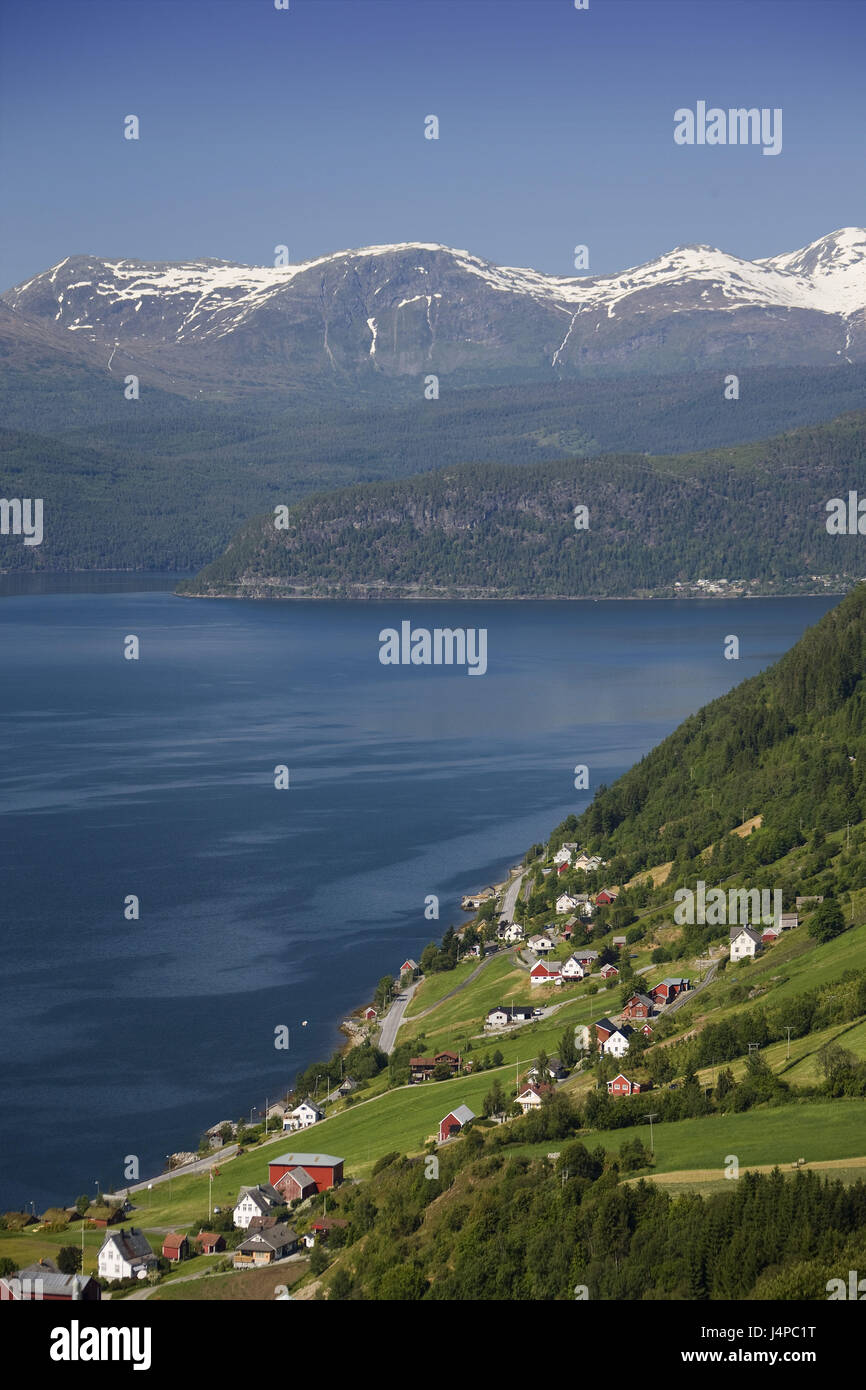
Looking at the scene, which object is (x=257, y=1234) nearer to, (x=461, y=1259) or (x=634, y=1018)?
(x=461, y=1259)

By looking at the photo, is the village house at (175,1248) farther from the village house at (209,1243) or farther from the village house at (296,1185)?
the village house at (296,1185)

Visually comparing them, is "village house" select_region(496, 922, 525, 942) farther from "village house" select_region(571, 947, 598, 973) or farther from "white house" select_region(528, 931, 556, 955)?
"village house" select_region(571, 947, 598, 973)

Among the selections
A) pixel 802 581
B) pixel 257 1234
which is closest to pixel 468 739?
pixel 257 1234

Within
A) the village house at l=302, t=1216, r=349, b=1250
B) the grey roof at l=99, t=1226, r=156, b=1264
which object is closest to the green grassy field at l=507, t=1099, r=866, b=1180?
the village house at l=302, t=1216, r=349, b=1250

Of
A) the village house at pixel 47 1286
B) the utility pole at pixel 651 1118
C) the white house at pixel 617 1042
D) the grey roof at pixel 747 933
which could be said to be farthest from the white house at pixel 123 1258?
the grey roof at pixel 747 933

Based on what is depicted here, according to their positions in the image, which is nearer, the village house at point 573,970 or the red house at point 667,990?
the red house at point 667,990
